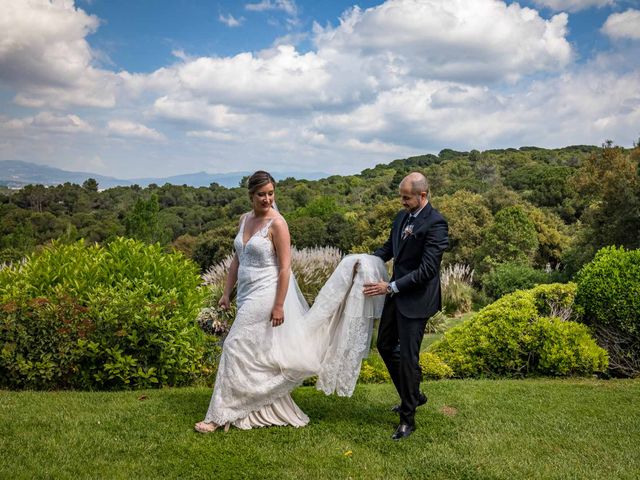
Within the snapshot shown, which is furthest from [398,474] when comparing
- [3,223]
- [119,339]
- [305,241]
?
[3,223]

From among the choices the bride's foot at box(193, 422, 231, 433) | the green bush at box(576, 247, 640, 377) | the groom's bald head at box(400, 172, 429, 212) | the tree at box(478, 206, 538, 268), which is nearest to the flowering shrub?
the tree at box(478, 206, 538, 268)

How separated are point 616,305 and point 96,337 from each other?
6.71m

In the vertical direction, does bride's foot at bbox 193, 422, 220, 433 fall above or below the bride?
below

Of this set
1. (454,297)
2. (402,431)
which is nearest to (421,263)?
(402,431)

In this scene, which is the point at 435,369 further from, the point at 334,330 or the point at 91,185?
the point at 91,185

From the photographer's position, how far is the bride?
15.9ft

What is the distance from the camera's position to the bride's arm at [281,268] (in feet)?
15.9

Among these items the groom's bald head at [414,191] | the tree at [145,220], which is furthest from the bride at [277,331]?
the tree at [145,220]

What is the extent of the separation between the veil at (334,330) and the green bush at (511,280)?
11838 millimetres

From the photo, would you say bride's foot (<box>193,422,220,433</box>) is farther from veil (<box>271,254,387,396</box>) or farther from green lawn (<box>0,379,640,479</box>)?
veil (<box>271,254,387,396</box>)

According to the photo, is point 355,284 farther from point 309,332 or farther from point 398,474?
point 398,474

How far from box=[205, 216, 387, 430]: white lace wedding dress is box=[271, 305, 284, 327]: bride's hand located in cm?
8

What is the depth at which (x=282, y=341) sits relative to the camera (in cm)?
495

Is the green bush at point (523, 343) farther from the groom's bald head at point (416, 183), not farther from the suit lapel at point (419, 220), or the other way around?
the groom's bald head at point (416, 183)
